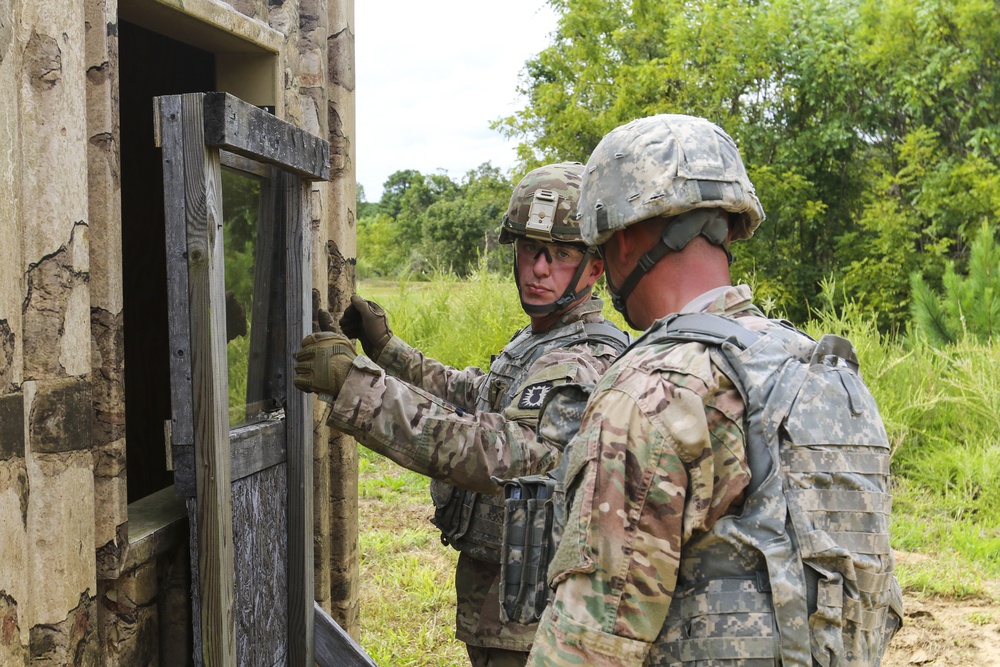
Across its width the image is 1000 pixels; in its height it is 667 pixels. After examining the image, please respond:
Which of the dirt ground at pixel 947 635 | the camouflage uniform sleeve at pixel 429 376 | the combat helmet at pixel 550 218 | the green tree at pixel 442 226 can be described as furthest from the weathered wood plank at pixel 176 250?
the green tree at pixel 442 226

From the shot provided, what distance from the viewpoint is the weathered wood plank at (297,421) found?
8.48ft

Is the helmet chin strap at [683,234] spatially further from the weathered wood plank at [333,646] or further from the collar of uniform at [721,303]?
the weathered wood plank at [333,646]

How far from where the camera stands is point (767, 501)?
165cm

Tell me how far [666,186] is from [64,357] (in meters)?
A: 1.27

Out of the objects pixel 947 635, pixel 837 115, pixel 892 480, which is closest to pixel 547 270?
pixel 947 635

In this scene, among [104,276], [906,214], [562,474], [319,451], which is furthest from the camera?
[906,214]

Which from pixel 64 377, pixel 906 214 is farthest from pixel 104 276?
pixel 906 214

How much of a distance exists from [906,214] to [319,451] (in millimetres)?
13224

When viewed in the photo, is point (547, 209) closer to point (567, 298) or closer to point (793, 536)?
point (567, 298)

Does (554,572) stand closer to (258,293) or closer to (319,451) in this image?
(258,293)

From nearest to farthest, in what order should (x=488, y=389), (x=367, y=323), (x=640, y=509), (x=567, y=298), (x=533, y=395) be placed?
(x=640, y=509) < (x=533, y=395) < (x=567, y=298) < (x=488, y=389) < (x=367, y=323)

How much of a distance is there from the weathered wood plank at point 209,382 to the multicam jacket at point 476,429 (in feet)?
1.52

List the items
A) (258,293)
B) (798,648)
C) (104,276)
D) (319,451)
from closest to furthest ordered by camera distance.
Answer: (798,648)
(104,276)
(258,293)
(319,451)

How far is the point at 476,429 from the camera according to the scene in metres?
2.63
